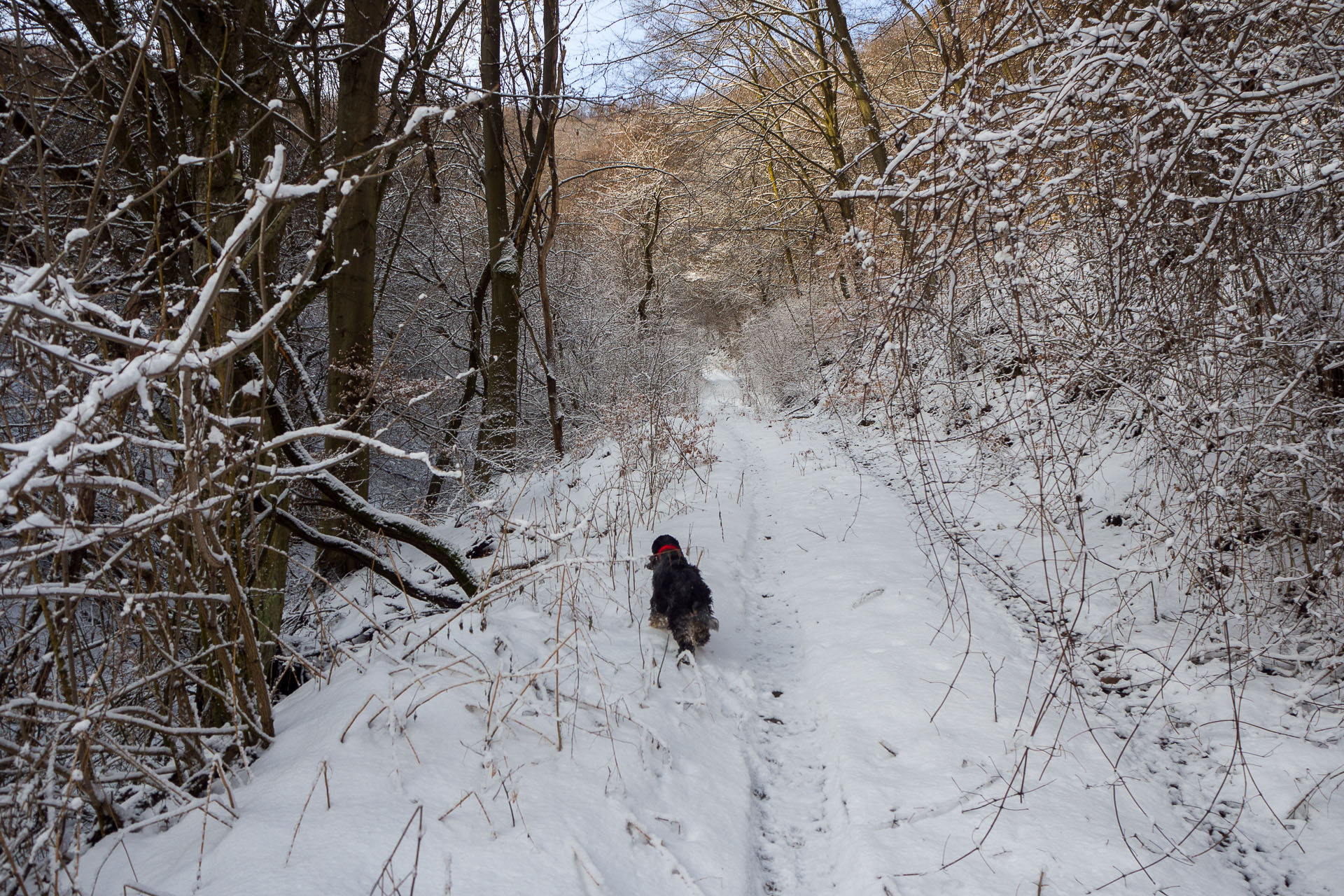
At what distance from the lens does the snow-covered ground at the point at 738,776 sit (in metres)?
2.08

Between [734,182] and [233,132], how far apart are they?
11.8 metres

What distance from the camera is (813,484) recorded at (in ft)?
27.2

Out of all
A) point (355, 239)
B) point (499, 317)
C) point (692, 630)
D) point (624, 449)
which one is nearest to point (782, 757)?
point (692, 630)

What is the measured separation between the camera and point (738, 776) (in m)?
3.04

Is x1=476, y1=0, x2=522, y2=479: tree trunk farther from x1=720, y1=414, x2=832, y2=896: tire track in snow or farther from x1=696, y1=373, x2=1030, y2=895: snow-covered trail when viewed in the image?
x1=720, y1=414, x2=832, y2=896: tire track in snow

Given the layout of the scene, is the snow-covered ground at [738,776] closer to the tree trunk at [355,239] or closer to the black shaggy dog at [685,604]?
the black shaggy dog at [685,604]

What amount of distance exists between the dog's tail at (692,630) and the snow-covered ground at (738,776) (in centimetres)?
15

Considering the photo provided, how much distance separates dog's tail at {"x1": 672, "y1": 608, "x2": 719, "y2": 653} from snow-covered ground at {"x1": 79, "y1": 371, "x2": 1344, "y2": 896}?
0.15 m

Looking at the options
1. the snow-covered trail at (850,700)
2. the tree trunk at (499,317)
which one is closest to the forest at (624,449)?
the snow-covered trail at (850,700)

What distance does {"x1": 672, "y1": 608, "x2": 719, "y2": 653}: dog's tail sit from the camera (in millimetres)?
3916

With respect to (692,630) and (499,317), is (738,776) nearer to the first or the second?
(692,630)

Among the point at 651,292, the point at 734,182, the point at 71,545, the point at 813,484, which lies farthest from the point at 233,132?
the point at 651,292

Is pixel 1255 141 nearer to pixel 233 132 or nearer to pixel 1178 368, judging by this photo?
pixel 1178 368

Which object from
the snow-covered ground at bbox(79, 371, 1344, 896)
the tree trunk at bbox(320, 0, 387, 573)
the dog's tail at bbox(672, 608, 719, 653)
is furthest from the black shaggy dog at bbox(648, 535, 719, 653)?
the tree trunk at bbox(320, 0, 387, 573)
